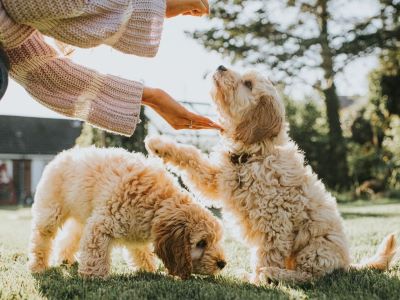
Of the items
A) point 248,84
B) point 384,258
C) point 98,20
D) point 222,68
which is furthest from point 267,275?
point 98,20

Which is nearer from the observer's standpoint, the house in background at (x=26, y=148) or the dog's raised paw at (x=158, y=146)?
the dog's raised paw at (x=158, y=146)

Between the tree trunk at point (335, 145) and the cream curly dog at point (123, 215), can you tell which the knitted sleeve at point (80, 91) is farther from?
the tree trunk at point (335, 145)

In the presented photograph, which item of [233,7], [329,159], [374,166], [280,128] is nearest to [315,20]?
[233,7]

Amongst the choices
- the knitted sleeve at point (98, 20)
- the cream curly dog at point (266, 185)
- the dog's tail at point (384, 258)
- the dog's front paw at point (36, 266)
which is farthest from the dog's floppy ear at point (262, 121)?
the dog's front paw at point (36, 266)

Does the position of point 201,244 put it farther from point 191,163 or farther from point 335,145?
point 335,145

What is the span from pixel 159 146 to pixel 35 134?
38.1m

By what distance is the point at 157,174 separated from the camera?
14.3ft

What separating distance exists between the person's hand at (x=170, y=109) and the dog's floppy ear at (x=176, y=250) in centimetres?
77

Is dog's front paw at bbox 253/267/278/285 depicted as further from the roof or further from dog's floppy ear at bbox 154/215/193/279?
the roof

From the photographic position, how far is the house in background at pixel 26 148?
119 feet

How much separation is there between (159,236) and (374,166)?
19.8 meters

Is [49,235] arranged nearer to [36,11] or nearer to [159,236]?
[159,236]

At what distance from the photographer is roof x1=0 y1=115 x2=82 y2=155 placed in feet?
126

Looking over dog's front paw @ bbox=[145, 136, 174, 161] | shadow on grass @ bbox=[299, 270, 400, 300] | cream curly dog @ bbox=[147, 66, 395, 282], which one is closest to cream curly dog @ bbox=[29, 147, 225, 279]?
dog's front paw @ bbox=[145, 136, 174, 161]
